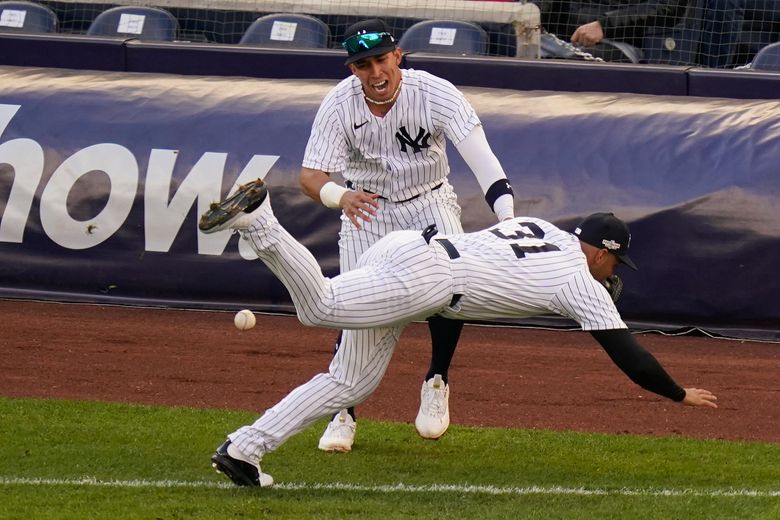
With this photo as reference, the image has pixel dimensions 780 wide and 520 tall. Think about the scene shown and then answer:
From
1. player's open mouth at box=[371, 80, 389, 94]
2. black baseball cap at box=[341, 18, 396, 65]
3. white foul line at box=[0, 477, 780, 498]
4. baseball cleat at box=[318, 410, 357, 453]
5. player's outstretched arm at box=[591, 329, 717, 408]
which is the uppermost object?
black baseball cap at box=[341, 18, 396, 65]

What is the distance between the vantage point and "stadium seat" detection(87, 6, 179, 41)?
11375mm

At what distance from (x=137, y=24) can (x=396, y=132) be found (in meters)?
6.27

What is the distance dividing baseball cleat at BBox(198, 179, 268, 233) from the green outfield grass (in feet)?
3.22

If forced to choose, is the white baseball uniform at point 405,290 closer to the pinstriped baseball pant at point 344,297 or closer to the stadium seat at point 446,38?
the pinstriped baseball pant at point 344,297

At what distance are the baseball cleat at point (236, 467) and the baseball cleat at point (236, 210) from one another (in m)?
0.84

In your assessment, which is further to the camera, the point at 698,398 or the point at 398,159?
the point at 398,159

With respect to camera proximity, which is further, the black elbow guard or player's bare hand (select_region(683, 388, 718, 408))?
the black elbow guard

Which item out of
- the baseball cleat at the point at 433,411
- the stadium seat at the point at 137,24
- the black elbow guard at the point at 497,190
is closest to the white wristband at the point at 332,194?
the black elbow guard at the point at 497,190

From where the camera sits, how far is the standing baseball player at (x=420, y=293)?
15.6 feet

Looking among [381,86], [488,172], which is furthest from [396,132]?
[488,172]

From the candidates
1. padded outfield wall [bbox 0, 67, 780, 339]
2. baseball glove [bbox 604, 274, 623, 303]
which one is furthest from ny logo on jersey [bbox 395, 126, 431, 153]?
padded outfield wall [bbox 0, 67, 780, 339]

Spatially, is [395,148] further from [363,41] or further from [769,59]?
[769,59]

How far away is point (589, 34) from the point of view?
10359mm

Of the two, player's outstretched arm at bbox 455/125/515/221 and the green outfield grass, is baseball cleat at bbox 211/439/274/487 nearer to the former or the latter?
the green outfield grass
